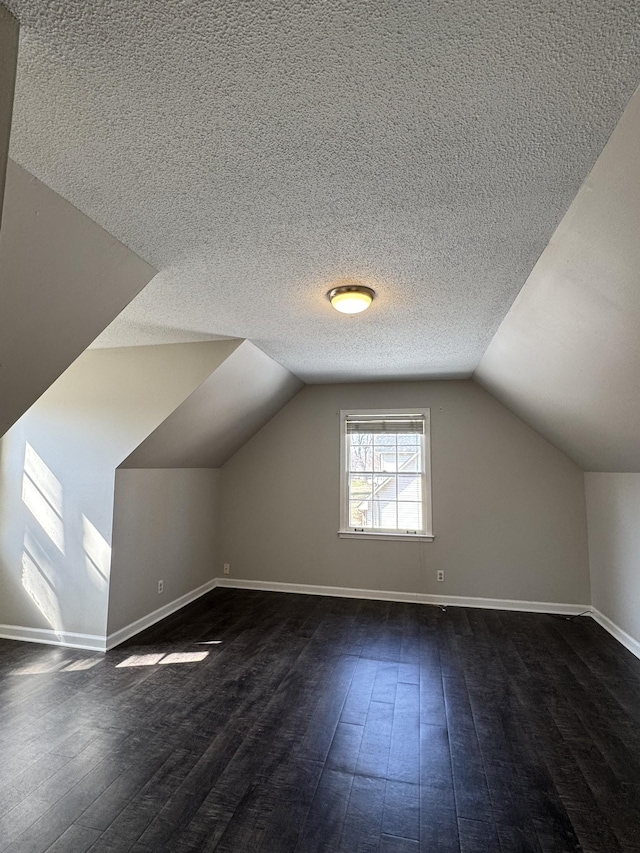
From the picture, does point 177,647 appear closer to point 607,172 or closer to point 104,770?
point 104,770

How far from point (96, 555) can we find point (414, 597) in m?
3.19

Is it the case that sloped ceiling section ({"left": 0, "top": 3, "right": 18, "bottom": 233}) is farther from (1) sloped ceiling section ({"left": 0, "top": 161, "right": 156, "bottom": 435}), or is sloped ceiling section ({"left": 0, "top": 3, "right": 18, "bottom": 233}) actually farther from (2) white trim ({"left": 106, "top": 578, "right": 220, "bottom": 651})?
(2) white trim ({"left": 106, "top": 578, "right": 220, "bottom": 651})

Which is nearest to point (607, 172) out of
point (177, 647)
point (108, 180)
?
point (108, 180)

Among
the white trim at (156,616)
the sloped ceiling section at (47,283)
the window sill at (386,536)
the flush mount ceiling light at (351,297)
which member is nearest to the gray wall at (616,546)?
the window sill at (386,536)

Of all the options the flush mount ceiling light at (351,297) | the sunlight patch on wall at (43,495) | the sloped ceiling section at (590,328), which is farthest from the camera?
the sunlight patch on wall at (43,495)

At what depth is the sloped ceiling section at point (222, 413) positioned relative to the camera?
364 centimetres

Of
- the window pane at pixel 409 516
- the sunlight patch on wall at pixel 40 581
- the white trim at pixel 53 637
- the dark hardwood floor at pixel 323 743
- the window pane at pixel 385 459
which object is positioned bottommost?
the dark hardwood floor at pixel 323 743

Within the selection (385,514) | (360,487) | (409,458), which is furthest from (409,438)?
(385,514)

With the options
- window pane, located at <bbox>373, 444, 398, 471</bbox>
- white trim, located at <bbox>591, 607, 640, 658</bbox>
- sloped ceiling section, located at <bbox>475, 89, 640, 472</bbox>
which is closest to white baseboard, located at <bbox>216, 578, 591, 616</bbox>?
white trim, located at <bbox>591, 607, 640, 658</bbox>

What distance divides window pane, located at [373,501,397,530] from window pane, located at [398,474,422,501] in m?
0.15

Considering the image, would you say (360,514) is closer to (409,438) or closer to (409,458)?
(409,458)

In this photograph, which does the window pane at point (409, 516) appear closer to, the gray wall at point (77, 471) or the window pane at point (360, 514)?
the window pane at point (360, 514)

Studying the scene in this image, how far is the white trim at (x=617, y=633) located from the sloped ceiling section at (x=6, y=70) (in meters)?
4.69

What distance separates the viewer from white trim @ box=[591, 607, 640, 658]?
11.3 feet
